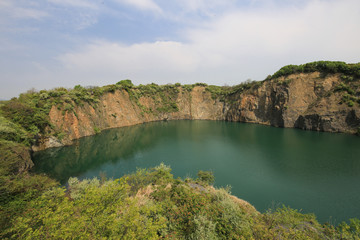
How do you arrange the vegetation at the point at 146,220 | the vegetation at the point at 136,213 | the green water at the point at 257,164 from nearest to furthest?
1. the vegetation at the point at 146,220
2. the vegetation at the point at 136,213
3. the green water at the point at 257,164

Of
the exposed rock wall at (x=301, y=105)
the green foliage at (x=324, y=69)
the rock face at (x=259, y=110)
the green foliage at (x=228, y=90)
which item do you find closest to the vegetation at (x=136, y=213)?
the rock face at (x=259, y=110)

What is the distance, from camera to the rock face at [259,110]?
1465 inches

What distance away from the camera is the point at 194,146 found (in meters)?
32.4

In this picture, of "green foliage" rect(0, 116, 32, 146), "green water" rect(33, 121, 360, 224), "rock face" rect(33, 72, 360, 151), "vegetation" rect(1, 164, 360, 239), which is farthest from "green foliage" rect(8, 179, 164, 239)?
"rock face" rect(33, 72, 360, 151)

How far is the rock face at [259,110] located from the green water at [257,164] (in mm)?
5025

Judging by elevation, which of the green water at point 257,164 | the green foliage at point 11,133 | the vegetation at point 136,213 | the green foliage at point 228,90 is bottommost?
the green water at point 257,164

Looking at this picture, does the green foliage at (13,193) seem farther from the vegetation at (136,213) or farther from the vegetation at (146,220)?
the vegetation at (146,220)

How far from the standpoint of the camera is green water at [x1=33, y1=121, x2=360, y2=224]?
1479 centimetres

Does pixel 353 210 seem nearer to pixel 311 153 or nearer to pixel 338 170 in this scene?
pixel 338 170

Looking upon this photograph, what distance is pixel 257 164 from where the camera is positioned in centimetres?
2258

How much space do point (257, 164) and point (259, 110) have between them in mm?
39254

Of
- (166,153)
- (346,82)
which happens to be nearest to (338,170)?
(166,153)

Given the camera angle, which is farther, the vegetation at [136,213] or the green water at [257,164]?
the green water at [257,164]

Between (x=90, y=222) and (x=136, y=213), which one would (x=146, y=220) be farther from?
(x=90, y=222)
